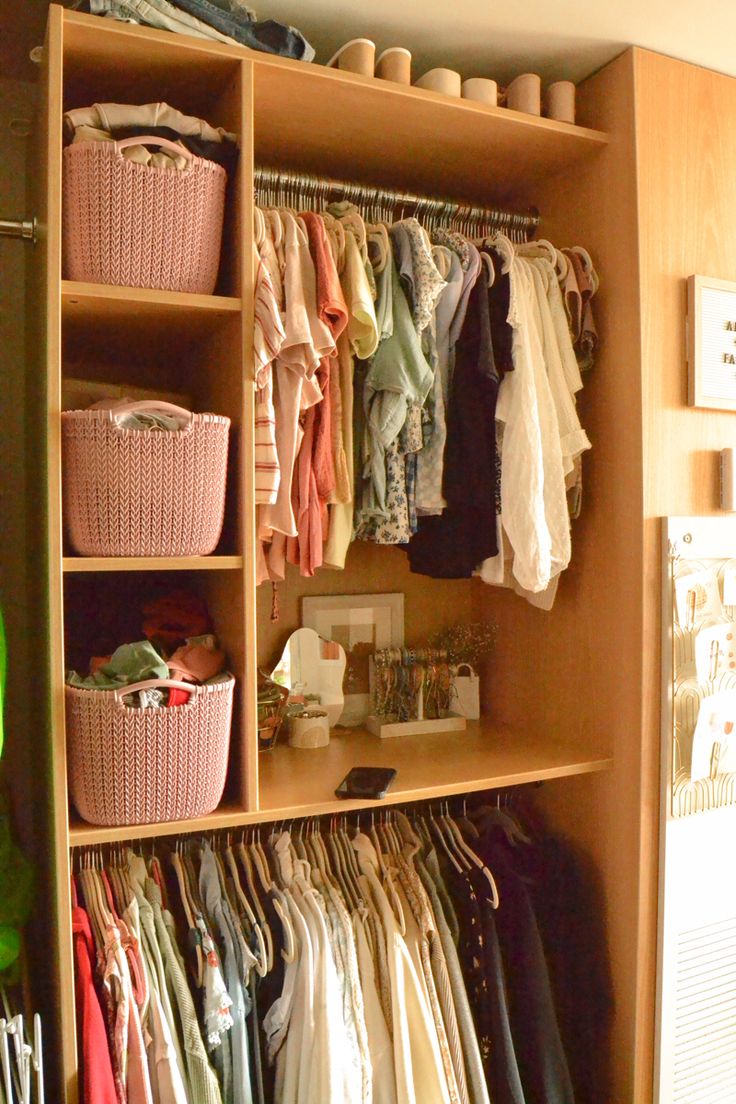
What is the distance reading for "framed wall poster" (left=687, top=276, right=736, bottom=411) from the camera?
1.66m

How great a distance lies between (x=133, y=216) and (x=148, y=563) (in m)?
0.55

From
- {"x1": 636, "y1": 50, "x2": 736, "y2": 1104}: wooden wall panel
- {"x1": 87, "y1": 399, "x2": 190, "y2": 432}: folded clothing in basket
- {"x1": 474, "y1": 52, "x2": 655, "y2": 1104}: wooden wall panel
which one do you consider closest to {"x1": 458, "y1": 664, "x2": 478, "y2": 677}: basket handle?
{"x1": 474, "y1": 52, "x2": 655, "y2": 1104}: wooden wall panel

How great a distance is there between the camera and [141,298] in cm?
131

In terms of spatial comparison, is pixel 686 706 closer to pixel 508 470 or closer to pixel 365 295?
pixel 508 470

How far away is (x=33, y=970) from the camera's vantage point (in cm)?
171

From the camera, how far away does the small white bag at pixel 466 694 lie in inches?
80.0

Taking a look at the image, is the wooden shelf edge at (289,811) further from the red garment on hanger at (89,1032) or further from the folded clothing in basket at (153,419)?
the folded clothing in basket at (153,419)

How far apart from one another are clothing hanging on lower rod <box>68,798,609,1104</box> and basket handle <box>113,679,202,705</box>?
0.42m

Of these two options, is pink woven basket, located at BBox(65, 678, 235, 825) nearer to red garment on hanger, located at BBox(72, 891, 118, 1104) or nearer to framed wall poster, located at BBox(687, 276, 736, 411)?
red garment on hanger, located at BBox(72, 891, 118, 1104)

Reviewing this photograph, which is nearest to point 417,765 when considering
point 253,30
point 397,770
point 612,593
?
point 397,770

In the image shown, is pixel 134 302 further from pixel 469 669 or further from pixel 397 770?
pixel 469 669

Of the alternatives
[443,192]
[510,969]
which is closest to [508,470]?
[443,192]

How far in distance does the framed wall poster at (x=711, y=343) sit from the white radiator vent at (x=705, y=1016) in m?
1.10

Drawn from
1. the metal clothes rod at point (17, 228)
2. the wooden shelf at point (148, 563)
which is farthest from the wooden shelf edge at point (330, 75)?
the wooden shelf at point (148, 563)
